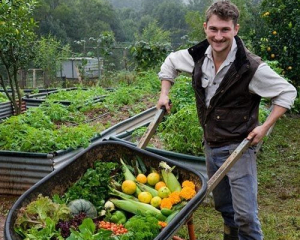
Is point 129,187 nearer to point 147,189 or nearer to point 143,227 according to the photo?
point 147,189

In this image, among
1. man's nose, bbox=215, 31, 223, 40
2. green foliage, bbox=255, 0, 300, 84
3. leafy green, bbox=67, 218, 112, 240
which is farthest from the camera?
green foliage, bbox=255, 0, 300, 84

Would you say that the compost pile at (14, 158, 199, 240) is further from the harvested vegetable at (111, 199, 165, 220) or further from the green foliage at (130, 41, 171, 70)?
the green foliage at (130, 41, 171, 70)

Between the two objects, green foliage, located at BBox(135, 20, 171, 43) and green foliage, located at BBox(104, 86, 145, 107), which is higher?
green foliage, located at BBox(104, 86, 145, 107)

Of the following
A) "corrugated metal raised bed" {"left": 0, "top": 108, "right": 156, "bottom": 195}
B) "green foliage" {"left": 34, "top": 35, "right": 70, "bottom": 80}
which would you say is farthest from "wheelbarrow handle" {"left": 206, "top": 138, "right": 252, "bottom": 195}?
"green foliage" {"left": 34, "top": 35, "right": 70, "bottom": 80}

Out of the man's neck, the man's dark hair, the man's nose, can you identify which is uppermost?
the man's dark hair

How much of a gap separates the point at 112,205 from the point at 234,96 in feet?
3.61

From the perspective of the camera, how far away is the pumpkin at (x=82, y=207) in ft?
8.87

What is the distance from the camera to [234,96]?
315cm

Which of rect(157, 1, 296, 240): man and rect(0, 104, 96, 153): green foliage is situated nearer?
rect(157, 1, 296, 240): man

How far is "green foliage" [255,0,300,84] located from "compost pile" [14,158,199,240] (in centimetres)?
777

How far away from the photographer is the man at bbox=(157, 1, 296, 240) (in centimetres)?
302

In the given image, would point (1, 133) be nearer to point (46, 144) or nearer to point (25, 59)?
point (46, 144)

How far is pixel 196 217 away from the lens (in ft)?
15.6

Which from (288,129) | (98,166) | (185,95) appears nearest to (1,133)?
(185,95)
